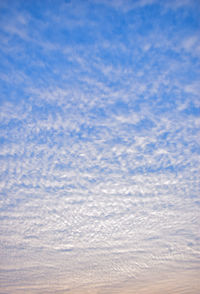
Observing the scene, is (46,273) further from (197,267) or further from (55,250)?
(197,267)

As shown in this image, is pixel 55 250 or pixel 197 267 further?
pixel 197 267

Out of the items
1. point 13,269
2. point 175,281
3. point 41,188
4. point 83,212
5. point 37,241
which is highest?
point 41,188

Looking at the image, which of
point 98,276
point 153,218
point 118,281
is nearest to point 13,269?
point 98,276

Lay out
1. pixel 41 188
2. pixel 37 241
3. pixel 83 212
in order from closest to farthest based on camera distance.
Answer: pixel 41 188, pixel 83 212, pixel 37 241

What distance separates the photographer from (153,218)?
8453 mm

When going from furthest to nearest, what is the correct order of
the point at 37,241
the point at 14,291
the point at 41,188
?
the point at 14,291 < the point at 37,241 < the point at 41,188

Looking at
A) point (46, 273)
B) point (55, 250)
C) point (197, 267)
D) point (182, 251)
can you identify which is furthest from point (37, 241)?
point (197, 267)

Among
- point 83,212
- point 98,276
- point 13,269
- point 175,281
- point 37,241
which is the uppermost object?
point 83,212

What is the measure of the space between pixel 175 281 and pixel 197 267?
1232 millimetres

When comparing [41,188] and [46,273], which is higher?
[41,188]

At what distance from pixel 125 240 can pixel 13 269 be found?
540 centimetres

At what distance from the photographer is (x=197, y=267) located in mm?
10156

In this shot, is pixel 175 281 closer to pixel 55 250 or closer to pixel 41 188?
pixel 55 250

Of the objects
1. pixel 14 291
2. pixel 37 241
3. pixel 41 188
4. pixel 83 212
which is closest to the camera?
pixel 41 188
